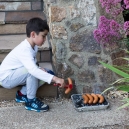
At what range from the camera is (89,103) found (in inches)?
124

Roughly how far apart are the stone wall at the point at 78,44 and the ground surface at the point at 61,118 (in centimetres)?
37

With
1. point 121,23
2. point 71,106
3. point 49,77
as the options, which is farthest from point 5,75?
point 121,23

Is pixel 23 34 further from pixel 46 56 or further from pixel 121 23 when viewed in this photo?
pixel 121 23

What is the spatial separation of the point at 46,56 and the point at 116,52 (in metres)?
0.83

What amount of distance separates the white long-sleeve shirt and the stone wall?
34cm

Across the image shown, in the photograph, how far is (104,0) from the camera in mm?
3137

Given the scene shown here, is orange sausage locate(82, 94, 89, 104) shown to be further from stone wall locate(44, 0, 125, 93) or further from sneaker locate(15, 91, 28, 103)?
sneaker locate(15, 91, 28, 103)

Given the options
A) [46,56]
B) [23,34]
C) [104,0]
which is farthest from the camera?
[23,34]

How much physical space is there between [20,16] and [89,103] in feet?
5.45

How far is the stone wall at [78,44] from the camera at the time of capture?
3348 mm

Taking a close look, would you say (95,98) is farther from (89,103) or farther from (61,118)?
(61,118)

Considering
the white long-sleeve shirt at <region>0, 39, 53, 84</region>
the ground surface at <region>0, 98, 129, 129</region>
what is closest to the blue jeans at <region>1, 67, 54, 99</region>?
the white long-sleeve shirt at <region>0, 39, 53, 84</region>

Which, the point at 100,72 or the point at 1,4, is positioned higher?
the point at 1,4

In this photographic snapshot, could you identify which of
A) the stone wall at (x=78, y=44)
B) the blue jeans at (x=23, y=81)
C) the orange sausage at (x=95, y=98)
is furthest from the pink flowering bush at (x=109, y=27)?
the blue jeans at (x=23, y=81)
